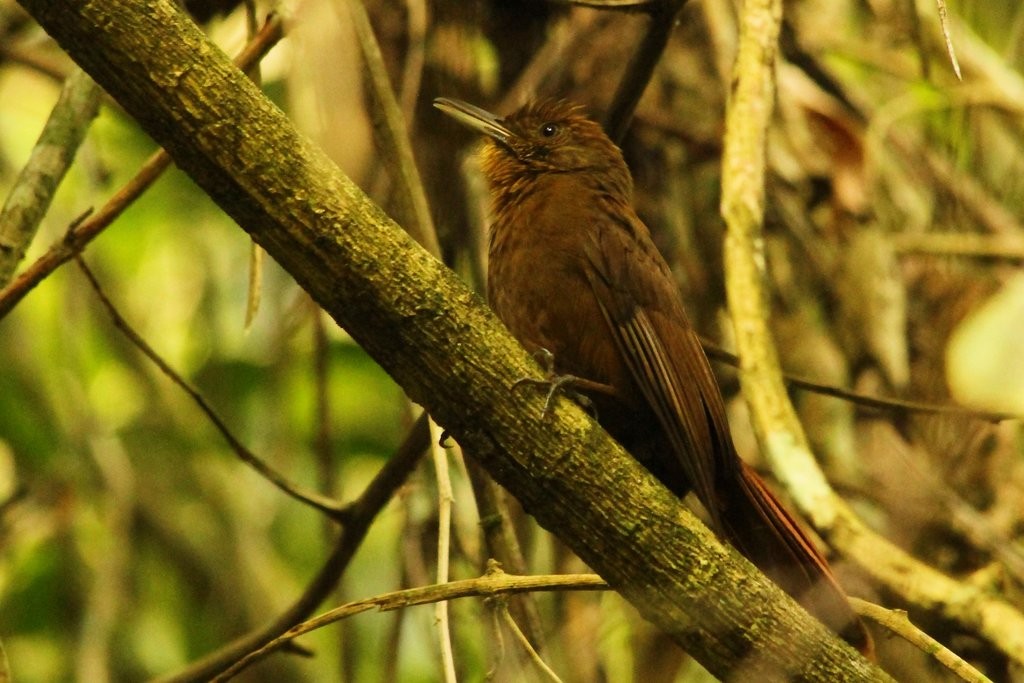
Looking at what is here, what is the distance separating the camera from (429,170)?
379 cm

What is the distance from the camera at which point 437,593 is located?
219cm

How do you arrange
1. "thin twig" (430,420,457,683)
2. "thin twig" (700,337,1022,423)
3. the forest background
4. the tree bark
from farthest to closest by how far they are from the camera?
the forest background, "thin twig" (700,337,1022,423), "thin twig" (430,420,457,683), the tree bark

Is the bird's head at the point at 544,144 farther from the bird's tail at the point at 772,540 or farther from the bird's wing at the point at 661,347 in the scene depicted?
the bird's tail at the point at 772,540

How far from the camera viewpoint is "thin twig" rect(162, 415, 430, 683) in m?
2.77

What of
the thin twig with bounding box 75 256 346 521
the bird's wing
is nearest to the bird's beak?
the bird's wing

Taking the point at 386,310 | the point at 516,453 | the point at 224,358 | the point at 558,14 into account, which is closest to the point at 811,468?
the point at 516,453

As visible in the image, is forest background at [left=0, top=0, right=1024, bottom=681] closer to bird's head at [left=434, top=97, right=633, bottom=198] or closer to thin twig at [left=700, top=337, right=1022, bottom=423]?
bird's head at [left=434, top=97, right=633, bottom=198]

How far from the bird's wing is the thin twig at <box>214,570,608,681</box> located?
48 cm

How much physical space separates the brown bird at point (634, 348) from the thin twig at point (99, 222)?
0.69 metres

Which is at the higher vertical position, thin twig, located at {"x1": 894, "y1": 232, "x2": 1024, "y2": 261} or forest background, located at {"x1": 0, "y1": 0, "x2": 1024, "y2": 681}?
thin twig, located at {"x1": 894, "y1": 232, "x2": 1024, "y2": 261}

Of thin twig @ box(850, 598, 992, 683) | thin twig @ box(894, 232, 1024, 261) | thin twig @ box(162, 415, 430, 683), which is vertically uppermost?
thin twig @ box(894, 232, 1024, 261)

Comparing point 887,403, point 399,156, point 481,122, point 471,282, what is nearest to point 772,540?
point 887,403

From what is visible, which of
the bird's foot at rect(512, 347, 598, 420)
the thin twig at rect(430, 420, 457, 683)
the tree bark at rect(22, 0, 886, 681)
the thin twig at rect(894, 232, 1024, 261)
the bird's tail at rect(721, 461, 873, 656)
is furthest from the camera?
the thin twig at rect(894, 232, 1024, 261)

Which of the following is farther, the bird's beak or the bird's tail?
the bird's beak
